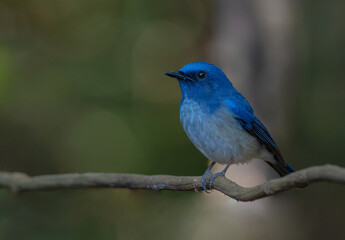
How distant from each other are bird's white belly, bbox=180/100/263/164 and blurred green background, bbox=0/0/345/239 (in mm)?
1871

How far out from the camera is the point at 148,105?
6781mm

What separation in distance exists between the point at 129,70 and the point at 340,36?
4306mm

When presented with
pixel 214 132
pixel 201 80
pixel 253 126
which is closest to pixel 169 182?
pixel 214 132

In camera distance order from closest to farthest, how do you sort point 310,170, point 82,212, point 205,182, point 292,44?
point 310,170
point 205,182
point 82,212
point 292,44

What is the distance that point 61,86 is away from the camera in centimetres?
689

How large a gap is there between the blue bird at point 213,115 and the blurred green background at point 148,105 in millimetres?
1819

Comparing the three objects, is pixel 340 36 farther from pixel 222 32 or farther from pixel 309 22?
pixel 222 32

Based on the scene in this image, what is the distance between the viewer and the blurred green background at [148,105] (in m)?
5.39

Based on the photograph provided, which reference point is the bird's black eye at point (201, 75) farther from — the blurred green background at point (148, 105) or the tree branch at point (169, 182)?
the blurred green background at point (148, 105)

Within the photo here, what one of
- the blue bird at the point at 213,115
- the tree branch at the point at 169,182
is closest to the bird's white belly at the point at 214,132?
the blue bird at the point at 213,115

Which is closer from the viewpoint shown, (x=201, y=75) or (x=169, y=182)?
(x=169, y=182)

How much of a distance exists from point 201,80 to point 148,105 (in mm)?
3381

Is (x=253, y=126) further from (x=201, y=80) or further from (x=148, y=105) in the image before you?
(x=148, y=105)

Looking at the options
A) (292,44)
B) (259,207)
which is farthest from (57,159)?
(292,44)
